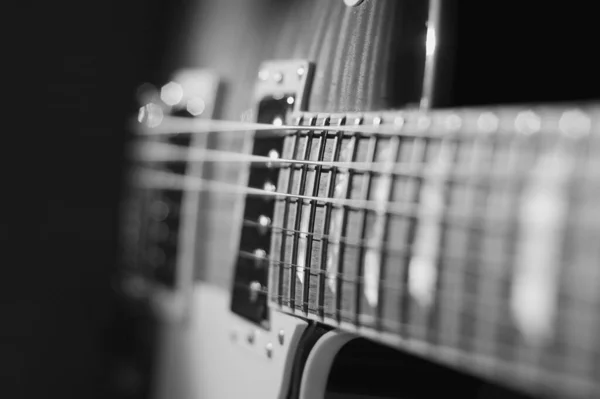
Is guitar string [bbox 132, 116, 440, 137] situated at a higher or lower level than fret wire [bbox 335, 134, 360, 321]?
higher

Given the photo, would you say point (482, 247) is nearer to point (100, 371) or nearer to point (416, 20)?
point (416, 20)

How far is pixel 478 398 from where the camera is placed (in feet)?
2.42

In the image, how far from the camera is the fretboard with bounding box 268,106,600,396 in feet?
1.31

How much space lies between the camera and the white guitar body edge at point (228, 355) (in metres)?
0.66

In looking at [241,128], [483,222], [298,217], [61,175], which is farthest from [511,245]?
[61,175]

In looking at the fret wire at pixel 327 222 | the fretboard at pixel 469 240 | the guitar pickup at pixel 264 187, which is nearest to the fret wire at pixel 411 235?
the fretboard at pixel 469 240

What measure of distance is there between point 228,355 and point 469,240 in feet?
1.46

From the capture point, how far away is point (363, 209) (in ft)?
1.86

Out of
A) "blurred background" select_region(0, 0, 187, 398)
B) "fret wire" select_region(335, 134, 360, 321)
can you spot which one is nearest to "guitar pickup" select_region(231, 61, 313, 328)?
"fret wire" select_region(335, 134, 360, 321)

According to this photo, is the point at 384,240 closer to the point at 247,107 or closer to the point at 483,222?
the point at 483,222

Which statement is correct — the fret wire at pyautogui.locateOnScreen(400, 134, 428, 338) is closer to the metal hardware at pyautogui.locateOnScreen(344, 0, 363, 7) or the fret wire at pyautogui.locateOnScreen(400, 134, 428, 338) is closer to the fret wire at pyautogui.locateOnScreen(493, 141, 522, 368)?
the fret wire at pyautogui.locateOnScreen(493, 141, 522, 368)

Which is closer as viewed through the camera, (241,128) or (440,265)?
(440,265)

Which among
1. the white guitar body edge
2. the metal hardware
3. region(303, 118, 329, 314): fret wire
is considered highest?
the metal hardware

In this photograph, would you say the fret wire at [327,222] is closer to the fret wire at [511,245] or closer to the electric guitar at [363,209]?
the electric guitar at [363,209]
